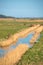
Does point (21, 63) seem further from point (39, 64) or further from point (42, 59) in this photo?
point (42, 59)

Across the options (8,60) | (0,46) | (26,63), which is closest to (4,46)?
(0,46)

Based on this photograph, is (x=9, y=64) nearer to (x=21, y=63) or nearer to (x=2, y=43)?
(x=21, y=63)

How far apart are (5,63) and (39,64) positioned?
211 cm

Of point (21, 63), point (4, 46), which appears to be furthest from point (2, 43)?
point (21, 63)

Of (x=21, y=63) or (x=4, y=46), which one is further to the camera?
(x=4, y=46)

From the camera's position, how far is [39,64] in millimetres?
13062

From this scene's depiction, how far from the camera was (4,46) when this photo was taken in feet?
71.6

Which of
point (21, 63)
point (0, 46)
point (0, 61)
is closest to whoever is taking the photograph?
point (21, 63)

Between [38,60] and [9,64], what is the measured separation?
226cm

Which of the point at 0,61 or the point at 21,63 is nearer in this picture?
the point at 21,63

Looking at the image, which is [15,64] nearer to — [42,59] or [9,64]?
[9,64]

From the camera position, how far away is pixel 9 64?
1309cm

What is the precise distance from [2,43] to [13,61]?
8.73 meters

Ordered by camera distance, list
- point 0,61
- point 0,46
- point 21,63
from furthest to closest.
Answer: point 0,46 → point 0,61 → point 21,63
